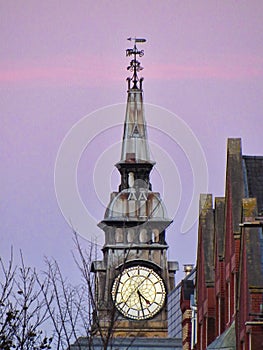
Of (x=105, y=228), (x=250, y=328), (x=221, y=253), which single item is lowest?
(x=250, y=328)

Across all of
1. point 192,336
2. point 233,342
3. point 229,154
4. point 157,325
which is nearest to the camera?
point 233,342

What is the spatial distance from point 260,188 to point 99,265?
265ft

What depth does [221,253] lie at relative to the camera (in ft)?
222

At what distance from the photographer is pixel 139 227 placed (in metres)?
150

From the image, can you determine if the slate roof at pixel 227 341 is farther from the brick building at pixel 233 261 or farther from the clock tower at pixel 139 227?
the clock tower at pixel 139 227

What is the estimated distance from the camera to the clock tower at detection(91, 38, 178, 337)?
138375mm

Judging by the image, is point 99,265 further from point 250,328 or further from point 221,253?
point 250,328

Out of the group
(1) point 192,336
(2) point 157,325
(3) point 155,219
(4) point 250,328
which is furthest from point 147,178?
(4) point 250,328

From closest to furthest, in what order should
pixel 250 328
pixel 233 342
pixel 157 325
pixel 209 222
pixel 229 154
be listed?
pixel 250 328 → pixel 233 342 → pixel 229 154 → pixel 209 222 → pixel 157 325

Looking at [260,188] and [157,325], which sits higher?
[157,325]

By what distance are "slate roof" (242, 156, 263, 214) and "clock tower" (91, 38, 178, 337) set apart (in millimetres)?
70315

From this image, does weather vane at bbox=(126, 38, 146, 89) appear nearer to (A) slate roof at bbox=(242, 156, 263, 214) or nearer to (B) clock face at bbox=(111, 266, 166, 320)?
(B) clock face at bbox=(111, 266, 166, 320)

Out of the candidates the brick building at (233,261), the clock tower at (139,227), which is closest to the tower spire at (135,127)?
the clock tower at (139,227)

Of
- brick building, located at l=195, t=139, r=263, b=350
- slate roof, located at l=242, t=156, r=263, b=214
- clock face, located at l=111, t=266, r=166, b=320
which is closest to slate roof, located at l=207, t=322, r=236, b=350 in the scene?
brick building, located at l=195, t=139, r=263, b=350
